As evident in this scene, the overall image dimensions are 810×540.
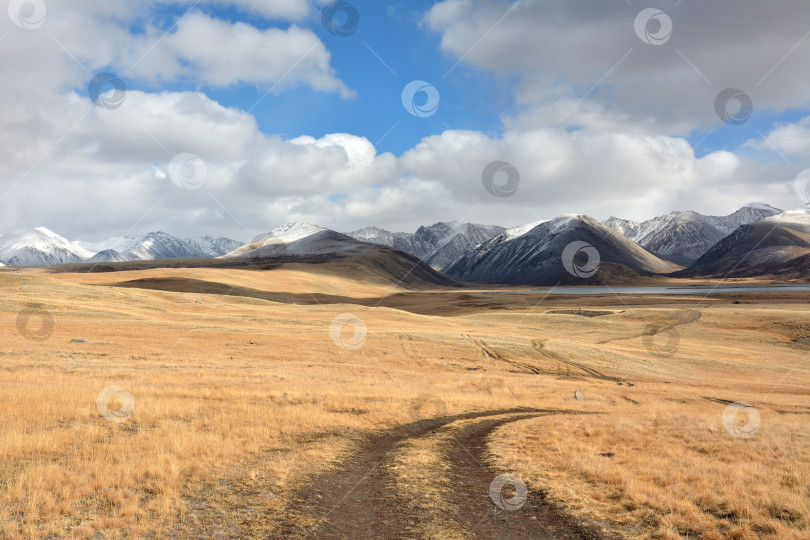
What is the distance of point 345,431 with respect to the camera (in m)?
19.0

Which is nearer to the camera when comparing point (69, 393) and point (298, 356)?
point (69, 393)

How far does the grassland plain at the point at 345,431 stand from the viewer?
10391 millimetres

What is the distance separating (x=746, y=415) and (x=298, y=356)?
111 ft

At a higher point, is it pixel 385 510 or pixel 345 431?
pixel 385 510

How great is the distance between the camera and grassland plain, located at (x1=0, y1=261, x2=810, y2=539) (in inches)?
409

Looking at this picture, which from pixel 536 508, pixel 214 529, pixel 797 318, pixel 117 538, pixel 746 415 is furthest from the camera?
pixel 797 318

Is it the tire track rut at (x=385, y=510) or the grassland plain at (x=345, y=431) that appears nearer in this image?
the tire track rut at (x=385, y=510)

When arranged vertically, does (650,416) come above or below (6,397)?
below

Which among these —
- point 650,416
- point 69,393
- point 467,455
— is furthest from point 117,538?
point 650,416

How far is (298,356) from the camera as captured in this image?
144 feet

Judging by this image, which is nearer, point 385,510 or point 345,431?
point 385,510

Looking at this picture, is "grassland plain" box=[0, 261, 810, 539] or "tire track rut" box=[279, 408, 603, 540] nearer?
"tire track rut" box=[279, 408, 603, 540]

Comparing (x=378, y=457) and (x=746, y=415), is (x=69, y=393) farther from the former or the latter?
(x=746, y=415)

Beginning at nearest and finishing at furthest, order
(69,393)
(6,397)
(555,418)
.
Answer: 1. (6,397)
2. (69,393)
3. (555,418)
